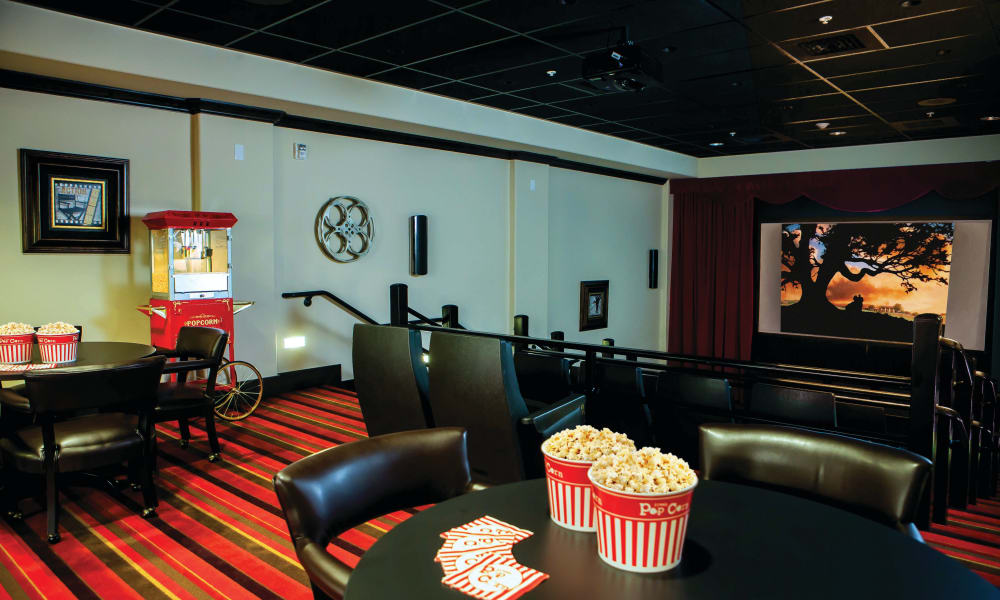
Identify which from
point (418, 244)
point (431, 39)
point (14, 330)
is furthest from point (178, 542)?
point (418, 244)

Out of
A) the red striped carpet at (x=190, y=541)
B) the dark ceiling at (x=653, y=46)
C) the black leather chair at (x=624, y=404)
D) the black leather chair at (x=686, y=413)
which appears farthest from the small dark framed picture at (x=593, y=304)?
the red striped carpet at (x=190, y=541)

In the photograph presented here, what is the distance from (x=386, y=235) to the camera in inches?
280

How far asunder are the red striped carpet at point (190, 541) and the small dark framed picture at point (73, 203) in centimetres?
193

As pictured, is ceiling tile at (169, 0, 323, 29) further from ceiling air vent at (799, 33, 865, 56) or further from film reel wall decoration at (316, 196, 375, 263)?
ceiling air vent at (799, 33, 865, 56)

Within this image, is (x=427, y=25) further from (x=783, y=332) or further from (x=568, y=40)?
(x=783, y=332)

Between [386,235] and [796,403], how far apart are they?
4.43 metres

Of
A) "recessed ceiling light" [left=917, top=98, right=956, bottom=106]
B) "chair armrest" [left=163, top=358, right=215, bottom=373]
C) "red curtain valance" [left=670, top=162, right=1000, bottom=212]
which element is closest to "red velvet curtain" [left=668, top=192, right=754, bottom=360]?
"red curtain valance" [left=670, top=162, right=1000, bottom=212]

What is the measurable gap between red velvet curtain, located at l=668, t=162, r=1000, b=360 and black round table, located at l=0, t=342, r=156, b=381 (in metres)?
8.46

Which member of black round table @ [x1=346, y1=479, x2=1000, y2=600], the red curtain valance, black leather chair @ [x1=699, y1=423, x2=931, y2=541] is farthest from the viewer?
the red curtain valance

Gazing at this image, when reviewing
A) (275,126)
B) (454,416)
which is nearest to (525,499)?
(454,416)

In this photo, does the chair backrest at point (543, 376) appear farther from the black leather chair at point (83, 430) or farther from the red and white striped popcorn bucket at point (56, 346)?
the red and white striped popcorn bucket at point (56, 346)

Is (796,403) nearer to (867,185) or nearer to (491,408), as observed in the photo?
(491,408)

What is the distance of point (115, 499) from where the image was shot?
11.6 feet

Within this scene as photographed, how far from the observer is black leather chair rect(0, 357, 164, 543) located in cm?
292
